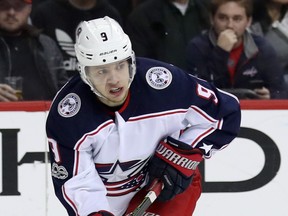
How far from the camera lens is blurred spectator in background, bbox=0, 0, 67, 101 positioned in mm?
4078

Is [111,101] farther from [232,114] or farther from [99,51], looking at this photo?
[232,114]

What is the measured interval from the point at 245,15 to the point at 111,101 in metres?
1.42

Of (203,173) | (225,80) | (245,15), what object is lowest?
(203,173)

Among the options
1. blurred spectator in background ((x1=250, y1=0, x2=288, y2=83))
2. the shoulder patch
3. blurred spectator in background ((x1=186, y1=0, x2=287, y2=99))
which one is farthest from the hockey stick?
blurred spectator in background ((x1=250, y1=0, x2=288, y2=83))

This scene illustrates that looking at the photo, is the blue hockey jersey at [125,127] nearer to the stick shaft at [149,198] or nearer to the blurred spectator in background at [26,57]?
the stick shaft at [149,198]

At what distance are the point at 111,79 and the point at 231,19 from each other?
146cm

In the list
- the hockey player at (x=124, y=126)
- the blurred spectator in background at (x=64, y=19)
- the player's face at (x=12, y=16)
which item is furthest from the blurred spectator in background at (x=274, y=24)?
the hockey player at (x=124, y=126)

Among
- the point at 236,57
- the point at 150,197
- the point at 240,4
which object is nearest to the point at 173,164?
the point at 150,197

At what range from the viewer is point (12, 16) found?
4.11 m

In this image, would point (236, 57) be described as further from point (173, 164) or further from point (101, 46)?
point (101, 46)

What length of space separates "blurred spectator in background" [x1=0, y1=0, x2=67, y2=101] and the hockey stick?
3.62ft

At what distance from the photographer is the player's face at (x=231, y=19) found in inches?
164

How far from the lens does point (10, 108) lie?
3.90 meters

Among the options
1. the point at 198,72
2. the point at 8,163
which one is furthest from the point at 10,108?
the point at 198,72
